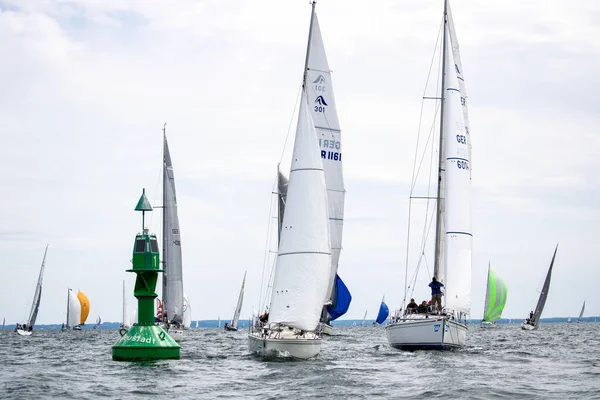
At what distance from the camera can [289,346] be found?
30938 millimetres

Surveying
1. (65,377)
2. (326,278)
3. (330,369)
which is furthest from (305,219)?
(65,377)

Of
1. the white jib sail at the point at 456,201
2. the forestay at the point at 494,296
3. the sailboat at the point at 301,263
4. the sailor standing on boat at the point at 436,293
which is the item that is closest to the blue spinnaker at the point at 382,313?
the forestay at the point at 494,296

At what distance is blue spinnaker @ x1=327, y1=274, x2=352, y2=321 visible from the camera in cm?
4691

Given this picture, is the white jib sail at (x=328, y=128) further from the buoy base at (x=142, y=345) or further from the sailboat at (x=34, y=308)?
the sailboat at (x=34, y=308)

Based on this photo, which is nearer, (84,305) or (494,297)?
(494,297)

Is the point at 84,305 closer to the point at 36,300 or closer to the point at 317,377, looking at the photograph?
the point at 36,300

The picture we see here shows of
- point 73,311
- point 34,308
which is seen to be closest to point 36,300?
point 34,308

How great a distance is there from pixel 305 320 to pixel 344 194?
1270cm

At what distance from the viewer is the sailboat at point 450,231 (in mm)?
36938

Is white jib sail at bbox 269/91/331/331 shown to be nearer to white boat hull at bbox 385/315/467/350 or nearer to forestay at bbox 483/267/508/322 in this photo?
white boat hull at bbox 385/315/467/350

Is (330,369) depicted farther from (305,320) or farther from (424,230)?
(424,230)

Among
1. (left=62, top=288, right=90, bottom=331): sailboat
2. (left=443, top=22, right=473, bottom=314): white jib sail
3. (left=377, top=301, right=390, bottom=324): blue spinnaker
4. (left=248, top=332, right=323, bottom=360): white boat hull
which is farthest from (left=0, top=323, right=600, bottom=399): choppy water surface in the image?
(left=62, top=288, right=90, bottom=331): sailboat

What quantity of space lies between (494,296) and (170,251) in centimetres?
6402

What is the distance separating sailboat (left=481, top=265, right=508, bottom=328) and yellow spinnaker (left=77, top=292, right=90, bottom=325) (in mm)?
50145
